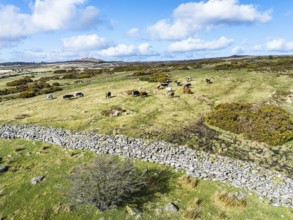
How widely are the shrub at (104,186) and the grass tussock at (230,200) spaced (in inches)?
174

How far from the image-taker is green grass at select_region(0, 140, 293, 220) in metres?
13.4

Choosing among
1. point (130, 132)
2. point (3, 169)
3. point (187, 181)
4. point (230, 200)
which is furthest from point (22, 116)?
point (230, 200)

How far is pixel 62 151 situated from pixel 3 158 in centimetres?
454

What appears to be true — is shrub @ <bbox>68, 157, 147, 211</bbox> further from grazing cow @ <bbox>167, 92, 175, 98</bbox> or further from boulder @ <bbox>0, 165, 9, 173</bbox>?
grazing cow @ <bbox>167, 92, 175, 98</bbox>

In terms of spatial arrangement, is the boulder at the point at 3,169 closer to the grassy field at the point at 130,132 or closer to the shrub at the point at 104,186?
the grassy field at the point at 130,132

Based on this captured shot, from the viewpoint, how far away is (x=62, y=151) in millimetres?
20047

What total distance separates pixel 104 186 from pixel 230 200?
7146mm

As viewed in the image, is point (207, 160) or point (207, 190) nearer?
point (207, 190)

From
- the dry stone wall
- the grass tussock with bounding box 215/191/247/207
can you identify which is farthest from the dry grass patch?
the grass tussock with bounding box 215/191/247/207

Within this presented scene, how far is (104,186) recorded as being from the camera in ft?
45.8

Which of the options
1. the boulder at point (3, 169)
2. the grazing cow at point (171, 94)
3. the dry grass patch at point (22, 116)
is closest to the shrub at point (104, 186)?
the boulder at point (3, 169)

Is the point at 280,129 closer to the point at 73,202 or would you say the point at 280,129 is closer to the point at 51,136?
the point at 73,202

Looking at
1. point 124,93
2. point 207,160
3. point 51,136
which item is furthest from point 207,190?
point 124,93

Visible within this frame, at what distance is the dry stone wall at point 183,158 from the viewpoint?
607 inches
